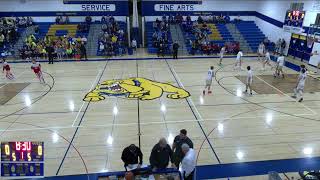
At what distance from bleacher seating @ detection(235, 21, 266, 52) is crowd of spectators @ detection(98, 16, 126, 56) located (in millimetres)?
11596

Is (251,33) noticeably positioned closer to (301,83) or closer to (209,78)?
(301,83)

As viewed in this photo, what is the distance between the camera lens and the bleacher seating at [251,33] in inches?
1084

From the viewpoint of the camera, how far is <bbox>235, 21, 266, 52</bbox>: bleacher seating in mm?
27534

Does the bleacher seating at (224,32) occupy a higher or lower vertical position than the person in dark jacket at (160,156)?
higher

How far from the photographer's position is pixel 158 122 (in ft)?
37.4

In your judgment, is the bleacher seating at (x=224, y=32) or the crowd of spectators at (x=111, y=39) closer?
the crowd of spectators at (x=111, y=39)

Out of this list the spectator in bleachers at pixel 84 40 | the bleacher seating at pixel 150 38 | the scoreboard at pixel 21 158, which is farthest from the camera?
the bleacher seating at pixel 150 38

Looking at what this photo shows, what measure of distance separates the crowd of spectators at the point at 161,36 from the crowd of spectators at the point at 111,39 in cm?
295

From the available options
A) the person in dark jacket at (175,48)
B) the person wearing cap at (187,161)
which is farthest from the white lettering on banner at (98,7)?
the person wearing cap at (187,161)

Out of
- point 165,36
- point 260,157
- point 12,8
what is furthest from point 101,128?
point 12,8

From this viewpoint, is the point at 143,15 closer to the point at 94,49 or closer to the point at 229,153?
the point at 94,49

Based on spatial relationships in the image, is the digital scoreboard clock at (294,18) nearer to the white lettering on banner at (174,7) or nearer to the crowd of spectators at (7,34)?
the white lettering on banner at (174,7)

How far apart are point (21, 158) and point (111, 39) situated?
2058 cm

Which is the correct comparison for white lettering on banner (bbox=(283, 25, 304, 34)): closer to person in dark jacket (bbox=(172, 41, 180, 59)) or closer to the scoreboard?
person in dark jacket (bbox=(172, 41, 180, 59))
